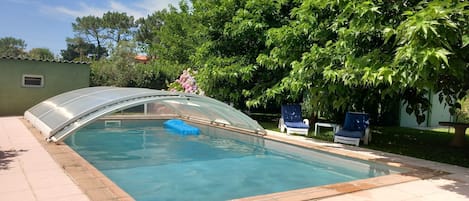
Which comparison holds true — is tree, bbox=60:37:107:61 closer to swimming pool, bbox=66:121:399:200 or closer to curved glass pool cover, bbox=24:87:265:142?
curved glass pool cover, bbox=24:87:265:142

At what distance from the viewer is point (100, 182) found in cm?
623

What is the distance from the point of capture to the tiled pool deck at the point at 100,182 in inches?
222

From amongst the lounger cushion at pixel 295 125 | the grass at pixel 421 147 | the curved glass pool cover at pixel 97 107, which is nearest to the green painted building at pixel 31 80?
the curved glass pool cover at pixel 97 107

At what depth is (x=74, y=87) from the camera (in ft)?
66.2

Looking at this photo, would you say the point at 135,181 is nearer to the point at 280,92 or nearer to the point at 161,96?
the point at 161,96

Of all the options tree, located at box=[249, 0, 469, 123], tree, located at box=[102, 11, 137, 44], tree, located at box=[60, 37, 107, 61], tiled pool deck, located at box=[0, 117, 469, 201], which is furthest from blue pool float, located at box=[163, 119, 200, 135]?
tree, located at box=[60, 37, 107, 61]

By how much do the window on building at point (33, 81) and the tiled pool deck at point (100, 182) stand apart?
10.3 metres

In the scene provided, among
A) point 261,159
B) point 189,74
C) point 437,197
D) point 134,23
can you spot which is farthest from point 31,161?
point 134,23

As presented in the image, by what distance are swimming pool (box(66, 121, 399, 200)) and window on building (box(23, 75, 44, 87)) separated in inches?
257

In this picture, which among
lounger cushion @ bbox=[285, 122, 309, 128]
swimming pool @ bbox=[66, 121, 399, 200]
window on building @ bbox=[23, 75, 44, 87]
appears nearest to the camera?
swimming pool @ bbox=[66, 121, 399, 200]

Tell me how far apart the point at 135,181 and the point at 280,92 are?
25.9 feet

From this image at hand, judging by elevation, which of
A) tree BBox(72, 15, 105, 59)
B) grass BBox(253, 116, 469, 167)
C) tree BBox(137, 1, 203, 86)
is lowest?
grass BBox(253, 116, 469, 167)

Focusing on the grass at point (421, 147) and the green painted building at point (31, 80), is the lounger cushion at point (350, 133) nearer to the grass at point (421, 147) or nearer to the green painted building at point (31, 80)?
the grass at point (421, 147)

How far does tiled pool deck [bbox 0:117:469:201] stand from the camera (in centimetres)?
565
